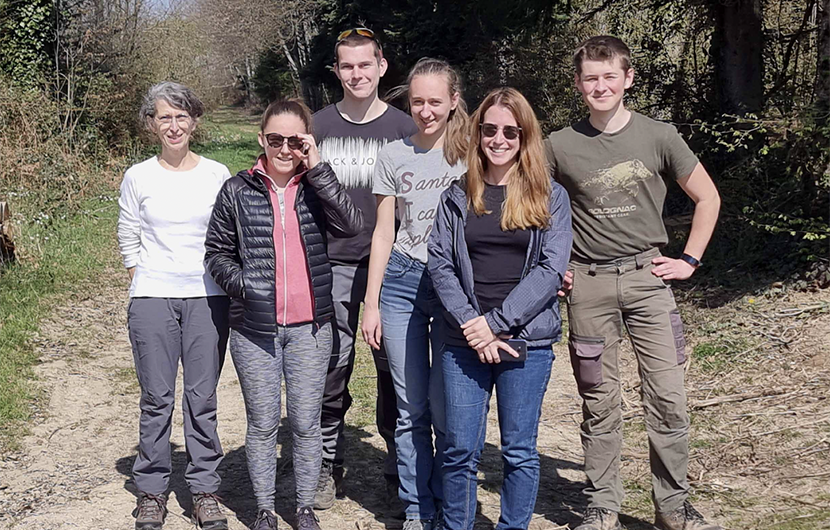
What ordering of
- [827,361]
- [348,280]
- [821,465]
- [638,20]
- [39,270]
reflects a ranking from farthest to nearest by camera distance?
[638,20]
[39,270]
[827,361]
[821,465]
[348,280]

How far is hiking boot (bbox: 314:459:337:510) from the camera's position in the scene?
450 centimetres

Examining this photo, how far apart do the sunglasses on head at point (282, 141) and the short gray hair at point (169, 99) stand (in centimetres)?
49

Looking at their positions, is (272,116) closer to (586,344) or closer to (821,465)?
(586,344)

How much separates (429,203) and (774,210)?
490cm

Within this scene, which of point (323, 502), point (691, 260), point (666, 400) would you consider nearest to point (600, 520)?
point (666, 400)

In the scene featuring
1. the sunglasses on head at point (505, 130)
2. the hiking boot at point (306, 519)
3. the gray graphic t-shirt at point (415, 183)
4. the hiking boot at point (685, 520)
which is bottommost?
the hiking boot at point (306, 519)

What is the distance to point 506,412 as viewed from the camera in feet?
11.7

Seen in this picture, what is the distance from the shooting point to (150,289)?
13.4 ft

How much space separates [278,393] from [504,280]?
1226mm

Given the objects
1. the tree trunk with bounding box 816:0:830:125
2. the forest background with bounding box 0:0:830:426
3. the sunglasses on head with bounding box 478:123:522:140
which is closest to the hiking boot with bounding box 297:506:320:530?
the sunglasses on head with bounding box 478:123:522:140

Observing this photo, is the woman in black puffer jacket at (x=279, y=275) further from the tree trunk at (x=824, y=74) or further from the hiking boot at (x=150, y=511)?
the tree trunk at (x=824, y=74)

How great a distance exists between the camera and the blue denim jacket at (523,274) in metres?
3.41

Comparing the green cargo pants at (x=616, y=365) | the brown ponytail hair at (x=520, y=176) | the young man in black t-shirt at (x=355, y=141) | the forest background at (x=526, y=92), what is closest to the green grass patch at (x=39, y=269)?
the forest background at (x=526, y=92)

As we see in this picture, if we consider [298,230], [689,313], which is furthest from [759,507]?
[689,313]
